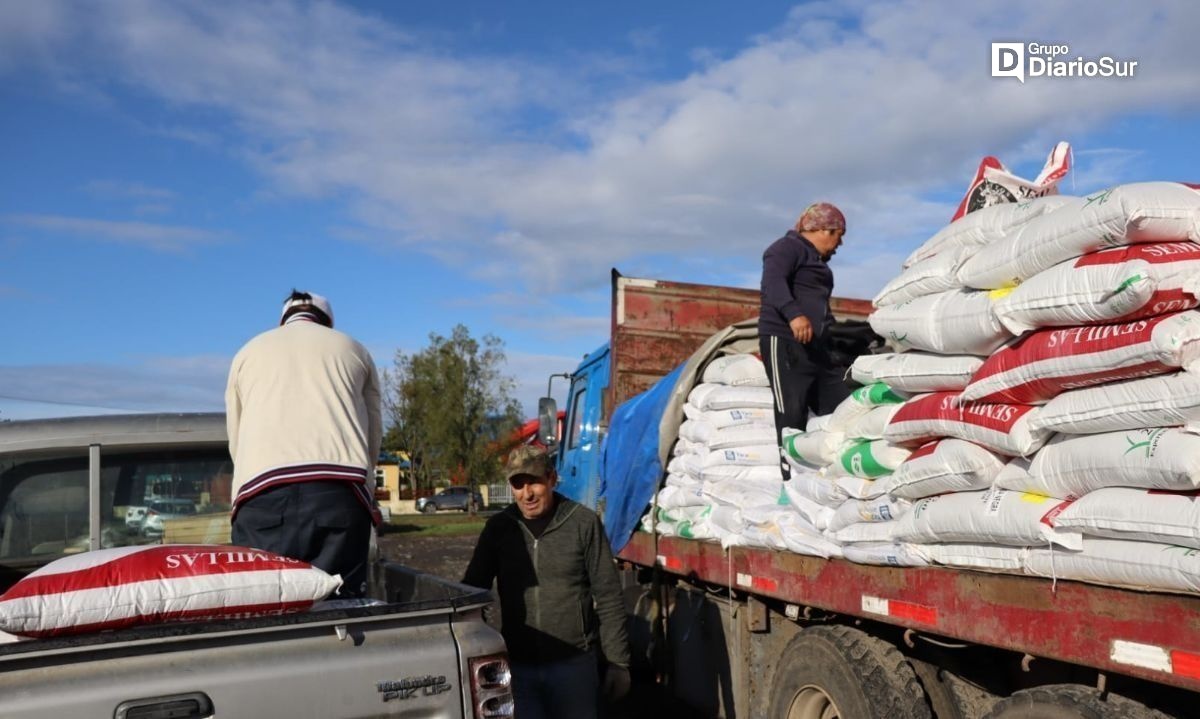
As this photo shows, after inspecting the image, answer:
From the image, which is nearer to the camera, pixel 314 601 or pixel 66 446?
pixel 314 601

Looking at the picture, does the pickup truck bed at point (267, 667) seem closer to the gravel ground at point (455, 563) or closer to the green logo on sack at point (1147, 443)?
the green logo on sack at point (1147, 443)

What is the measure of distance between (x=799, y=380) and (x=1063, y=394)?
2.39m

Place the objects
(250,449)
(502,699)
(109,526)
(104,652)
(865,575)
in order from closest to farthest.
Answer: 1. (104,652)
2. (502,699)
3. (250,449)
4. (865,575)
5. (109,526)

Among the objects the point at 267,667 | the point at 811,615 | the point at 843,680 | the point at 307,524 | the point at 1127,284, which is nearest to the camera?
the point at 267,667

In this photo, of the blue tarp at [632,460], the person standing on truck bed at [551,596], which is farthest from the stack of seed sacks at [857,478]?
the blue tarp at [632,460]

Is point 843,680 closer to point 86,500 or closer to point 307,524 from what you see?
point 307,524

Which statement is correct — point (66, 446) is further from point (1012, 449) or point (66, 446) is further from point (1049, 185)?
point (1049, 185)

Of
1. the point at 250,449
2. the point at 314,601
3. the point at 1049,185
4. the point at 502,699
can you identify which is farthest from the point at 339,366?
the point at 1049,185

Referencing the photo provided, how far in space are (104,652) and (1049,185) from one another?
3.92m

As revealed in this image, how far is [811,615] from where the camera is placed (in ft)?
15.2

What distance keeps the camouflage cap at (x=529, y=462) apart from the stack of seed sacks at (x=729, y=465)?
1199 mm

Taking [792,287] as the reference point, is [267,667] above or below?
below

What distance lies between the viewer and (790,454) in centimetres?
507

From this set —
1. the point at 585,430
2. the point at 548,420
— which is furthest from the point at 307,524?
the point at 548,420
